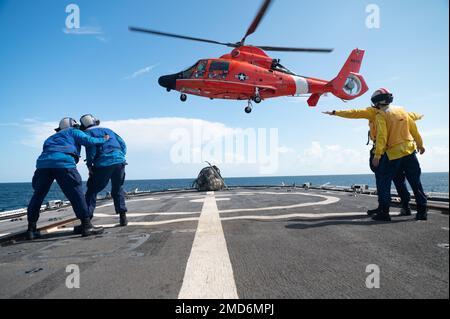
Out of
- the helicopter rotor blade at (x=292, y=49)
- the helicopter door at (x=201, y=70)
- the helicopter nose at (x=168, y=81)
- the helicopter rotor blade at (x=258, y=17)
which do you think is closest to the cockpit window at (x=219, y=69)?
the helicopter door at (x=201, y=70)

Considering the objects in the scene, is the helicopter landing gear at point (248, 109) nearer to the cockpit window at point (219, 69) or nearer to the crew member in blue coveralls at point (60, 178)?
the cockpit window at point (219, 69)

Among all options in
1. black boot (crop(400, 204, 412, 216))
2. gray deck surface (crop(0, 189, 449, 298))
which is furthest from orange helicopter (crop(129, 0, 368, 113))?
gray deck surface (crop(0, 189, 449, 298))

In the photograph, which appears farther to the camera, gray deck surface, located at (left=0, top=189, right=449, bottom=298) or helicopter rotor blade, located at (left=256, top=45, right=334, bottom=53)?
helicopter rotor blade, located at (left=256, top=45, right=334, bottom=53)

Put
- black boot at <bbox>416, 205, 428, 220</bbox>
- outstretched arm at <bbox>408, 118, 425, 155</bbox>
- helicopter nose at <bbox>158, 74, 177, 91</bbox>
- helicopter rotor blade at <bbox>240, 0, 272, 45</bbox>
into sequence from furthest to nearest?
helicopter nose at <bbox>158, 74, 177, 91</bbox>
helicopter rotor blade at <bbox>240, 0, 272, 45</bbox>
outstretched arm at <bbox>408, 118, 425, 155</bbox>
black boot at <bbox>416, 205, 428, 220</bbox>

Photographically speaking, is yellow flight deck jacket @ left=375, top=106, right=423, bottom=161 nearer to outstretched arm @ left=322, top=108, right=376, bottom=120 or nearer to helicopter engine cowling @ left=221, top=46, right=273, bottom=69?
outstretched arm @ left=322, top=108, right=376, bottom=120

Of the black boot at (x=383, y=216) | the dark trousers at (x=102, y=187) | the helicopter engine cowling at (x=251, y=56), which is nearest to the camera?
the black boot at (x=383, y=216)

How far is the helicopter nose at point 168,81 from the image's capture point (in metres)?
16.8

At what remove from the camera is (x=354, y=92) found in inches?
824

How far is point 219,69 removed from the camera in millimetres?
15945

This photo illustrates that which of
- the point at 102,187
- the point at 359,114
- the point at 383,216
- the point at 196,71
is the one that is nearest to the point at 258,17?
the point at 196,71

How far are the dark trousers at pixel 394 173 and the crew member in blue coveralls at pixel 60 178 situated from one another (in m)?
4.78

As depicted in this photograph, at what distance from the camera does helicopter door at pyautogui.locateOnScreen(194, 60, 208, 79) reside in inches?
635
